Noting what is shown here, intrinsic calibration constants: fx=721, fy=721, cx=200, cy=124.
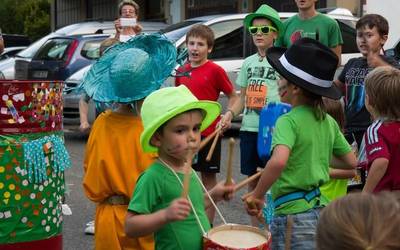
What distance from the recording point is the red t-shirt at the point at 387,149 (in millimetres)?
3697

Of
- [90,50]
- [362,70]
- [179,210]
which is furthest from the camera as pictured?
[90,50]

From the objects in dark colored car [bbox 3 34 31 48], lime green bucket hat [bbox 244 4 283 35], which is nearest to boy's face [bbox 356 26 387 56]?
lime green bucket hat [bbox 244 4 283 35]

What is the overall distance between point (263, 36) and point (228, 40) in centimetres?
557

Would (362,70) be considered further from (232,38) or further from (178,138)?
(232,38)

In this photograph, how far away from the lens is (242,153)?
18.2ft

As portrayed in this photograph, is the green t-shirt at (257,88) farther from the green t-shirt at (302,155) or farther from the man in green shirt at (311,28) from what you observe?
the green t-shirt at (302,155)

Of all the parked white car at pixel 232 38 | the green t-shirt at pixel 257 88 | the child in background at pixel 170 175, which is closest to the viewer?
the child in background at pixel 170 175

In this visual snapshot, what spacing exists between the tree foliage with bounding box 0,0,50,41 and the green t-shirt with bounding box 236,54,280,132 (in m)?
28.4

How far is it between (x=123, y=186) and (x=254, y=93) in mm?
2060

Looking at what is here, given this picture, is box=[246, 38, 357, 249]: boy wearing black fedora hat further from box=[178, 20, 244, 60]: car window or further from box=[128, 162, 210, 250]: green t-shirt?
box=[178, 20, 244, 60]: car window

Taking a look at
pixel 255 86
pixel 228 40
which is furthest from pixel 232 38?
pixel 255 86

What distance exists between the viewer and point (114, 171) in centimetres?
354

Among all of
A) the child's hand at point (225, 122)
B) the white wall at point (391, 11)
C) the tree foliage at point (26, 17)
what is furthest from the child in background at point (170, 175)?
the tree foliage at point (26, 17)

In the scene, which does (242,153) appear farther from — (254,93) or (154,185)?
(154,185)
